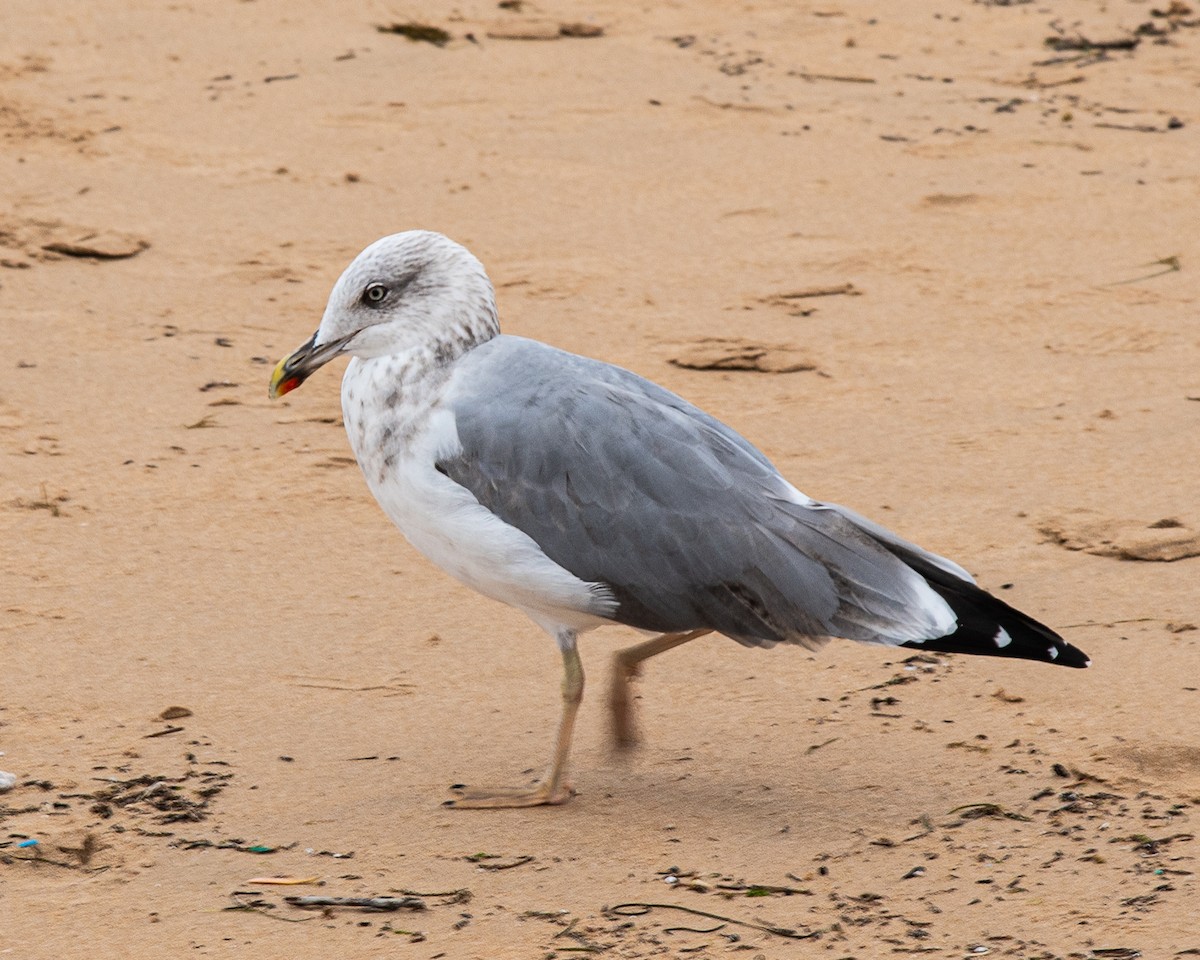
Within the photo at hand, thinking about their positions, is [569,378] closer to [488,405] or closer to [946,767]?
[488,405]

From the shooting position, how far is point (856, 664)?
459 cm

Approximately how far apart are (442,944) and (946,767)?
51.2 inches

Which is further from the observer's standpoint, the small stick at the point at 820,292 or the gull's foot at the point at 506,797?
the small stick at the point at 820,292

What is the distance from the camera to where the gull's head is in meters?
4.10

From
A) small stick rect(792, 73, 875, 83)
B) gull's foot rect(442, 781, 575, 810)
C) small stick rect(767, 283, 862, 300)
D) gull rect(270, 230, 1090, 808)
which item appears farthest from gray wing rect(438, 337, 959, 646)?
small stick rect(792, 73, 875, 83)

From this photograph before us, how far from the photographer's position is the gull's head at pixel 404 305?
410 cm

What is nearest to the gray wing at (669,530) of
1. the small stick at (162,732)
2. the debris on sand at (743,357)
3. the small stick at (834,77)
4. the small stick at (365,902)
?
the small stick at (365,902)

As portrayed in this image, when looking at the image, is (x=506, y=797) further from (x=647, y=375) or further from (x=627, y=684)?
(x=647, y=375)

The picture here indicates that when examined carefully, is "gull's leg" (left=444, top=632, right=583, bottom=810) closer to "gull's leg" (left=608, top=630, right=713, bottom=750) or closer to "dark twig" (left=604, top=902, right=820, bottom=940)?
"gull's leg" (left=608, top=630, right=713, bottom=750)

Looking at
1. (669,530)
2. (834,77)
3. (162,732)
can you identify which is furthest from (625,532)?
(834,77)

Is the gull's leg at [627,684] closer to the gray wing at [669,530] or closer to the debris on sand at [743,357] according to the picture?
the gray wing at [669,530]

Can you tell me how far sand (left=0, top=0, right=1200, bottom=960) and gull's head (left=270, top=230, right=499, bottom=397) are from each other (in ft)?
2.94

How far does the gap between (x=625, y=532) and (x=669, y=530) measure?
95mm

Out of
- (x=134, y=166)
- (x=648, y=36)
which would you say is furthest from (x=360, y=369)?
(x=648, y=36)
